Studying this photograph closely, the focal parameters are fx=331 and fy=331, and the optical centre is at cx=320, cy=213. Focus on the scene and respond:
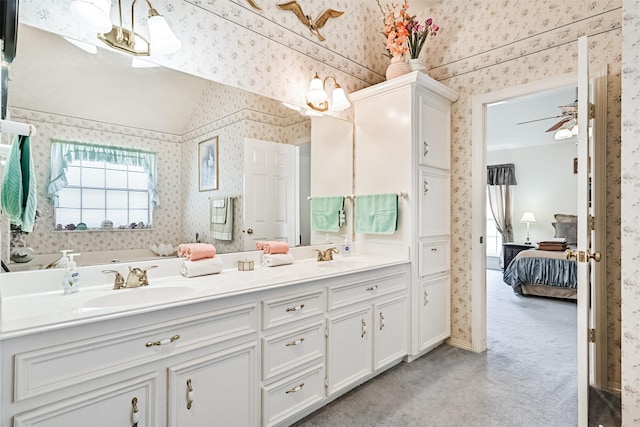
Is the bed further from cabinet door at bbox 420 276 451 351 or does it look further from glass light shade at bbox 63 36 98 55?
glass light shade at bbox 63 36 98 55

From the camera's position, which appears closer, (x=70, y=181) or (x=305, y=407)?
(x=70, y=181)

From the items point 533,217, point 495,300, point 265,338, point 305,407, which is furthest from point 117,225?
point 533,217

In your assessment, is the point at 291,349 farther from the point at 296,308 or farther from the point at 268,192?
the point at 268,192

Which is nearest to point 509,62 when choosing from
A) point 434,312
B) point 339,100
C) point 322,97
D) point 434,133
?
point 434,133

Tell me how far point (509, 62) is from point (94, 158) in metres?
3.02

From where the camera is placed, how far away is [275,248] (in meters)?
2.29

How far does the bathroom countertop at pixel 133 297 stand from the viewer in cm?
111

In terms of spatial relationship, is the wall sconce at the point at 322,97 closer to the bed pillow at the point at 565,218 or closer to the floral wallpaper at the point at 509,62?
the floral wallpaper at the point at 509,62

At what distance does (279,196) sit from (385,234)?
0.95m

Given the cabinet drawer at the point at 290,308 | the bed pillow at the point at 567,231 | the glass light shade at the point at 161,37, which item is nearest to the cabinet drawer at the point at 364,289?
the cabinet drawer at the point at 290,308

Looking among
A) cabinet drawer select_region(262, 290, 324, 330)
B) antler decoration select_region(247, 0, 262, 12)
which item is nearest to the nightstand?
cabinet drawer select_region(262, 290, 324, 330)

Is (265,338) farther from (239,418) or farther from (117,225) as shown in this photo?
(117,225)

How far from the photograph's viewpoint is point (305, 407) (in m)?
1.84

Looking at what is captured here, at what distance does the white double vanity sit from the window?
0.27m
